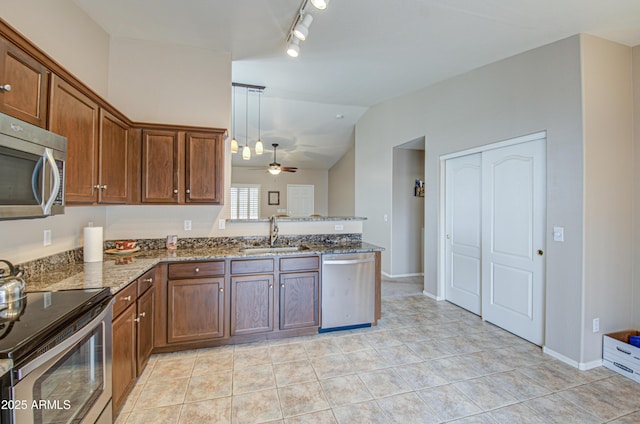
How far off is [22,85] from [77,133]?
20.8 inches

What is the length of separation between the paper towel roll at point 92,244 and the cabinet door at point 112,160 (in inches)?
11.6

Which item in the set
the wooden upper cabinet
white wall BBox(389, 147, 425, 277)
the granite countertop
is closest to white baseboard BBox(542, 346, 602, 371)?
the granite countertop

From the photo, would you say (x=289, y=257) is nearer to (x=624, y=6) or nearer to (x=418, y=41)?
(x=418, y=41)

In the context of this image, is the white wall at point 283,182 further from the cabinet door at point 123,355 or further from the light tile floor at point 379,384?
the cabinet door at point 123,355

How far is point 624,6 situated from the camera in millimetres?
2227

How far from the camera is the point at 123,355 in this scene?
1.93m

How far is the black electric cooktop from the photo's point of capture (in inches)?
40.3

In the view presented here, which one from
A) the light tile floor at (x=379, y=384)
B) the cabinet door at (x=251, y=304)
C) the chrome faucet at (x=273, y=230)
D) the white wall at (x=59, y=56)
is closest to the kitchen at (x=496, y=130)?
the white wall at (x=59, y=56)

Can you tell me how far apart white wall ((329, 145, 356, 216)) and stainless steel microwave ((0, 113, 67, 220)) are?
21.2ft

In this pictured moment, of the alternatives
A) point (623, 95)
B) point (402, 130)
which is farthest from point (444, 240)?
point (623, 95)

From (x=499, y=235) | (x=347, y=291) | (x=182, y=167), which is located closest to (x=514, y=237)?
(x=499, y=235)

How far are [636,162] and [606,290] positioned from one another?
4.04 ft

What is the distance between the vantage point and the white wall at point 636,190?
2.68 m

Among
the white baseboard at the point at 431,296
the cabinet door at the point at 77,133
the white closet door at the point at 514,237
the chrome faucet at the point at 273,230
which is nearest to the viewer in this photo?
the cabinet door at the point at 77,133
